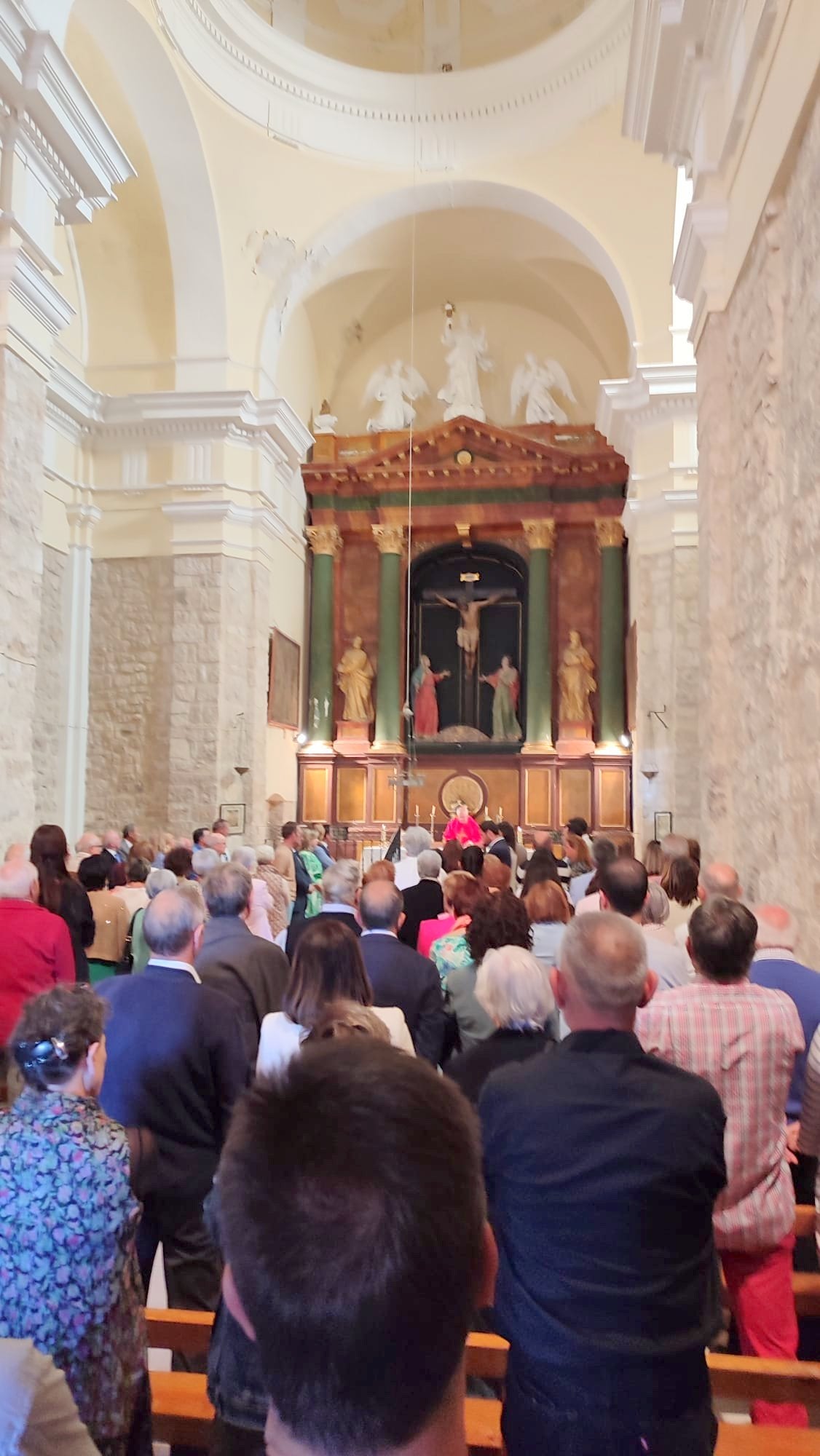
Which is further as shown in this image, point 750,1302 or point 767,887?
point 767,887

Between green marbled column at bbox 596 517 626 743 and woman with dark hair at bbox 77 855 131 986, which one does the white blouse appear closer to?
woman with dark hair at bbox 77 855 131 986

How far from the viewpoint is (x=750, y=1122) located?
8.41ft

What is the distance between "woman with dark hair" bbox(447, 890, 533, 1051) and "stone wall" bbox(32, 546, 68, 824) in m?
10.8

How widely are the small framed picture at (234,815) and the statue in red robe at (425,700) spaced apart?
16.1ft

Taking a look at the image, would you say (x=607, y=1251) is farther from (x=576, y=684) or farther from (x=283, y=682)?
(x=576, y=684)

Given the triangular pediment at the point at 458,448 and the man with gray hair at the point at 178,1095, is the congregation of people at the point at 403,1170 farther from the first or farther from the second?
the triangular pediment at the point at 458,448

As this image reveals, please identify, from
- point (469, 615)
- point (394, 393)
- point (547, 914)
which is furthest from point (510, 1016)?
point (394, 393)

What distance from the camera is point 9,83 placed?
287 inches

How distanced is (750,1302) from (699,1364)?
1.03 meters

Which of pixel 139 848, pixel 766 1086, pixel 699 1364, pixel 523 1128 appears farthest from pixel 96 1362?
pixel 139 848

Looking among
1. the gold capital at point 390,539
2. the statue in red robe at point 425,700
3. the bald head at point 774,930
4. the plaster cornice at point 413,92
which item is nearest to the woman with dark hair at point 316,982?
the bald head at point 774,930

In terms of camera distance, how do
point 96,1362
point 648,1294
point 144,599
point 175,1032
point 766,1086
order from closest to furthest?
Answer: 1. point 648,1294
2. point 96,1362
3. point 766,1086
4. point 175,1032
5. point 144,599

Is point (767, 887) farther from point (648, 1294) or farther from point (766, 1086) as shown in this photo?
point (648, 1294)

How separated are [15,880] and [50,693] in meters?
10.3
